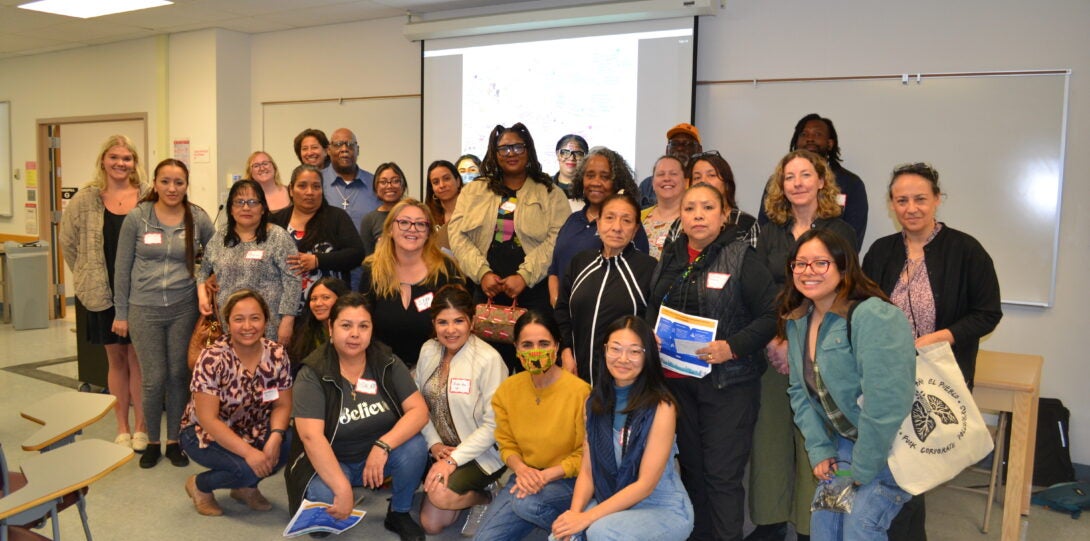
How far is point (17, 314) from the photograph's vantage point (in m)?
7.18

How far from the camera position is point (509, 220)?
11.5ft

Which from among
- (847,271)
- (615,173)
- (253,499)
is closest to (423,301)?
(615,173)

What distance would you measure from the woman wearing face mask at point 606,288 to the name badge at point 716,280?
266mm

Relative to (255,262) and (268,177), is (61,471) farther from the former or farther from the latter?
(268,177)

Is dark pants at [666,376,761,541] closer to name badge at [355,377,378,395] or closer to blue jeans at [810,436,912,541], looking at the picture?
blue jeans at [810,436,912,541]

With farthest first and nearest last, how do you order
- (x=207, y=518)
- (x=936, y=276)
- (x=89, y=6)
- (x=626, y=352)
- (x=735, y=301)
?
(x=89, y=6) < (x=207, y=518) < (x=936, y=276) < (x=735, y=301) < (x=626, y=352)

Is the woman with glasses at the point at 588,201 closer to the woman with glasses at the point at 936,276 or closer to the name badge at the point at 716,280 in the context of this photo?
the name badge at the point at 716,280

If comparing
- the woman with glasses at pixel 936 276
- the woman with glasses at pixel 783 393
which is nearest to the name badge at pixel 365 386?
the woman with glasses at pixel 783 393

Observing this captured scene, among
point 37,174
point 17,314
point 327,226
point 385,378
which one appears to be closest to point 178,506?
point 385,378

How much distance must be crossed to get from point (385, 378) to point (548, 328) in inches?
30.2

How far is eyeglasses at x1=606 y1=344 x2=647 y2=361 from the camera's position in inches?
95.8

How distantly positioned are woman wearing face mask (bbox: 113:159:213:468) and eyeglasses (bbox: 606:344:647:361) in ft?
7.70

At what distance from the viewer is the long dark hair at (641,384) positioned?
2.44 metres

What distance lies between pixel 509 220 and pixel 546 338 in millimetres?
945
